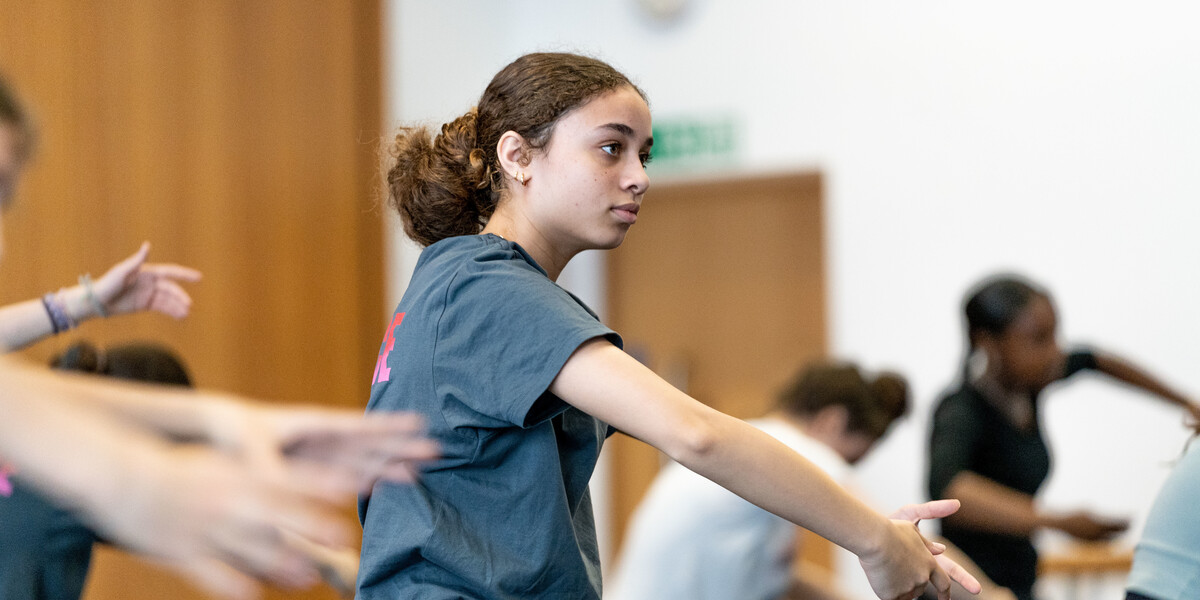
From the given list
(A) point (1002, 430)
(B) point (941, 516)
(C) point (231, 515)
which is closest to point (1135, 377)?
(A) point (1002, 430)

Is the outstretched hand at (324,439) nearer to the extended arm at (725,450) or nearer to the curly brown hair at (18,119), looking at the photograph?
the extended arm at (725,450)

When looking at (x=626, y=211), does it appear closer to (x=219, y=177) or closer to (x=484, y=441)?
(x=484, y=441)

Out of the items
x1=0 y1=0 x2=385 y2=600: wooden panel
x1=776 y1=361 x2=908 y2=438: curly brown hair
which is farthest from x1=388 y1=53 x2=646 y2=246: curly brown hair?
x1=0 y1=0 x2=385 y2=600: wooden panel

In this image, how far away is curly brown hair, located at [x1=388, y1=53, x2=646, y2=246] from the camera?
1.38 m

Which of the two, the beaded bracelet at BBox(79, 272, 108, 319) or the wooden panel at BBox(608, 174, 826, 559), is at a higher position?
the beaded bracelet at BBox(79, 272, 108, 319)

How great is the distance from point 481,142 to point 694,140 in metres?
2.96

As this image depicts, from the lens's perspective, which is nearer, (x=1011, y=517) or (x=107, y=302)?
(x=107, y=302)

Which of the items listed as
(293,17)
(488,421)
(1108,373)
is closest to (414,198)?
(488,421)

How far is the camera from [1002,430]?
2.55m

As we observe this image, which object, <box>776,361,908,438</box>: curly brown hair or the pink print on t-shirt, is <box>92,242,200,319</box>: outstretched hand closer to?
the pink print on t-shirt

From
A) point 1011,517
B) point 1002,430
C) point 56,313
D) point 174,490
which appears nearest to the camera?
point 174,490

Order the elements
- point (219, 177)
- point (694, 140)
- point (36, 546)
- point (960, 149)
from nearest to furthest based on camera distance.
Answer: point (36, 546)
point (219, 177)
point (960, 149)
point (694, 140)

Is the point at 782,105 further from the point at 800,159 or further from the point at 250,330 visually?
the point at 250,330

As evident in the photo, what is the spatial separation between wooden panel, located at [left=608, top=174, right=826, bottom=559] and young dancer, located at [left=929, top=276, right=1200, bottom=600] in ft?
5.28
